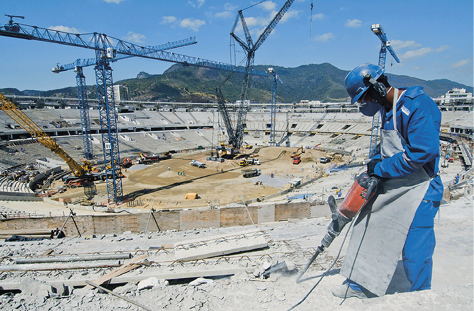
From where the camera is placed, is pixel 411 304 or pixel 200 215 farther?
pixel 200 215

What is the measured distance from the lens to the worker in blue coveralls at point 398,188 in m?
2.58

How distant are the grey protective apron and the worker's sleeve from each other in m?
0.18

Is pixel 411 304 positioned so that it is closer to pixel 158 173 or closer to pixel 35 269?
pixel 35 269

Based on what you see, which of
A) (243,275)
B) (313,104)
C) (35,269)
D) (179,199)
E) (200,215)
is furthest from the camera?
(313,104)

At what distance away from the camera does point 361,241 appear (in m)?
3.11

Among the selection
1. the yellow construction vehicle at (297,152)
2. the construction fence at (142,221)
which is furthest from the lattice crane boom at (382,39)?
the construction fence at (142,221)

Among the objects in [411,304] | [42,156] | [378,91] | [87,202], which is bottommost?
[87,202]

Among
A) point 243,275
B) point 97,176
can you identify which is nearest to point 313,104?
point 97,176

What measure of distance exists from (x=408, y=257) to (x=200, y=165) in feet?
97.9

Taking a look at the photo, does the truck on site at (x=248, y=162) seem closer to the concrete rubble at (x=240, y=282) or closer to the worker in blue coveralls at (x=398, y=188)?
the concrete rubble at (x=240, y=282)

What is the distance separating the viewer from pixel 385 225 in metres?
2.90

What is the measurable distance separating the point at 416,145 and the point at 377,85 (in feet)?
2.37

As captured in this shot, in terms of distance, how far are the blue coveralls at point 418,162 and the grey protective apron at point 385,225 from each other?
9cm

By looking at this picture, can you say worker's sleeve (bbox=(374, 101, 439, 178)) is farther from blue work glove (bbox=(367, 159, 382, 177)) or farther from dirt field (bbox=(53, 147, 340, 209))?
dirt field (bbox=(53, 147, 340, 209))
